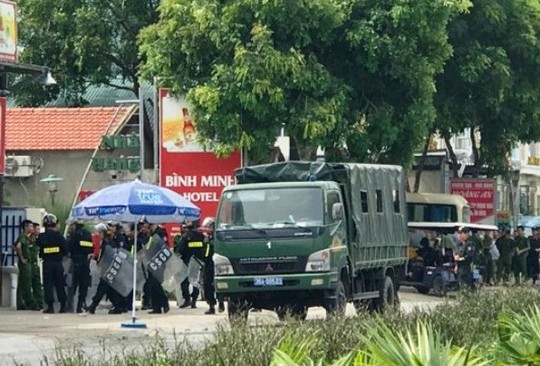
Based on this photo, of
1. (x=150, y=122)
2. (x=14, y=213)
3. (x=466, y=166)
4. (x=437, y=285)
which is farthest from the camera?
(x=466, y=166)

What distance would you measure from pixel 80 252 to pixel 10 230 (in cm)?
218

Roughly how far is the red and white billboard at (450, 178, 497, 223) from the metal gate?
19.7m

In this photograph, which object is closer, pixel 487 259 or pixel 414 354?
pixel 414 354

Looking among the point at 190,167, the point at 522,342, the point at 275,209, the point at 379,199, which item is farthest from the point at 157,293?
the point at 522,342

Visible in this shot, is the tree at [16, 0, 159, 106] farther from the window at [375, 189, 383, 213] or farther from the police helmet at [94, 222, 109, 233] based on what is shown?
the window at [375, 189, 383, 213]

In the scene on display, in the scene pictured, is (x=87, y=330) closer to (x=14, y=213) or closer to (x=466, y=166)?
(x=14, y=213)

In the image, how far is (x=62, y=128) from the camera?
38875 millimetres

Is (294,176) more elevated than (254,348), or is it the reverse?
(294,176)

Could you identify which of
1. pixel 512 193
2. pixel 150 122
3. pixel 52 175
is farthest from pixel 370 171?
pixel 512 193

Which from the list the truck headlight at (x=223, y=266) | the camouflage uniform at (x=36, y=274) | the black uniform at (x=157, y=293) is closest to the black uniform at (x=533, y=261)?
the black uniform at (x=157, y=293)

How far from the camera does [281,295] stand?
22.0 meters

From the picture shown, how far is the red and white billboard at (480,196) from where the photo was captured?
4356 cm

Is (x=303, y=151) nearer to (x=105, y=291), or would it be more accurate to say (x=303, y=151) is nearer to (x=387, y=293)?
(x=387, y=293)

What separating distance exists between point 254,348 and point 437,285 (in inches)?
947
